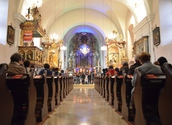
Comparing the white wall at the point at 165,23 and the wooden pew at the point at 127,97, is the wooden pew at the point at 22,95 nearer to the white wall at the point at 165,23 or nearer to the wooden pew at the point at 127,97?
the wooden pew at the point at 127,97

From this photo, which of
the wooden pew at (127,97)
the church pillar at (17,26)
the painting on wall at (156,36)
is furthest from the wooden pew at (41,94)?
the painting on wall at (156,36)

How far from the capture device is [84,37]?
75.6 feet

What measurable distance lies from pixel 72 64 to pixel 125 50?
8.73 meters

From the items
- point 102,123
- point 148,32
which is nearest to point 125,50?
point 148,32

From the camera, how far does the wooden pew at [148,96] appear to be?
2277 mm

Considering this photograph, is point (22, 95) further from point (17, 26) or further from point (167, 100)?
point (17, 26)

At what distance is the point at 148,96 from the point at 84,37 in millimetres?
21047

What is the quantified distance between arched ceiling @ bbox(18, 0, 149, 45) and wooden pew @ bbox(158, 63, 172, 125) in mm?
12991

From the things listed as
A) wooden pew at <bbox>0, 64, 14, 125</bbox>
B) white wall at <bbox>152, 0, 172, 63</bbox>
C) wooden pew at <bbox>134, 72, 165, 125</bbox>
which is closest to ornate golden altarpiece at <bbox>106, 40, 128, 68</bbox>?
white wall at <bbox>152, 0, 172, 63</bbox>

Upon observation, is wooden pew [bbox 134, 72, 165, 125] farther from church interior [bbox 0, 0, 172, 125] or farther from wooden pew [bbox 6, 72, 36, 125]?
wooden pew [bbox 6, 72, 36, 125]

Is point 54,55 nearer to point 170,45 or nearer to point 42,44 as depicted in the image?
point 42,44

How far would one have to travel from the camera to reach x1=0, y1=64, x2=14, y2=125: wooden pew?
1.89 metres

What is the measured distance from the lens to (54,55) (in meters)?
16.2

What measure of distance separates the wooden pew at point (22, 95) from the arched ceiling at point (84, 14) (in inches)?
477
